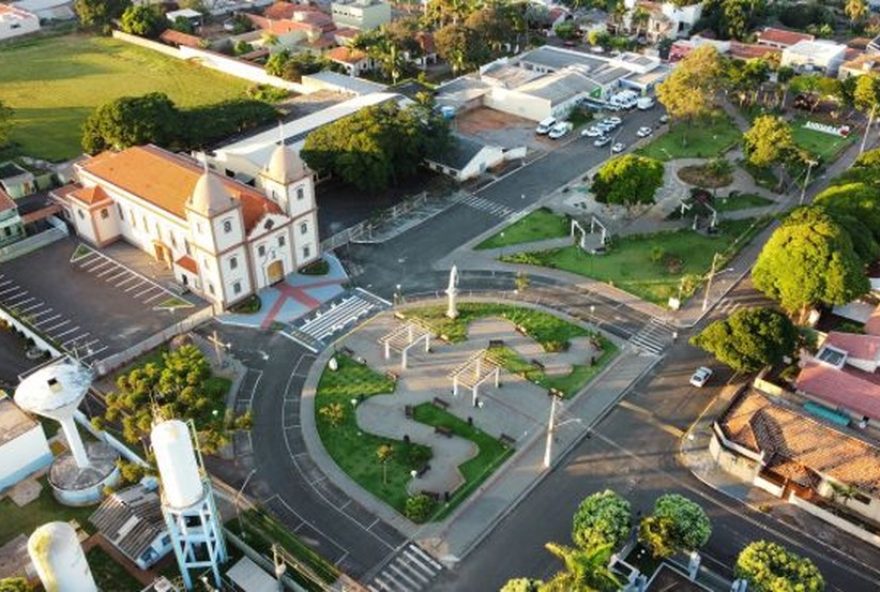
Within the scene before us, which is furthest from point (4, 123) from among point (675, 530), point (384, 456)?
point (675, 530)

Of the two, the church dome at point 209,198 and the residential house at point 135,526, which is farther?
the church dome at point 209,198

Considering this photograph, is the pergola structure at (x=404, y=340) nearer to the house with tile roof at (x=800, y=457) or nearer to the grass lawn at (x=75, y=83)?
the house with tile roof at (x=800, y=457)

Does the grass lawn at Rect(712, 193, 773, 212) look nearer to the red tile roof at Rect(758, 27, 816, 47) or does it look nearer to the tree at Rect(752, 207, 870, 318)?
the tree at Rect(752, 207, 870, 318)

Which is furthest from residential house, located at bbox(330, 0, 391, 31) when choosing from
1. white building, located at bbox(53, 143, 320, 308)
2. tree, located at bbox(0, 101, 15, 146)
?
white building, located at bbox(53, 143, 320, 308)

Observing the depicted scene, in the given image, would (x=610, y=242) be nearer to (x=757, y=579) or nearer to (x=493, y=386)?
(x=493, y=386)

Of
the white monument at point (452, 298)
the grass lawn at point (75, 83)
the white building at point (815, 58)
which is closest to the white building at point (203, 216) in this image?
the white monument at point (452, 298)
